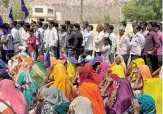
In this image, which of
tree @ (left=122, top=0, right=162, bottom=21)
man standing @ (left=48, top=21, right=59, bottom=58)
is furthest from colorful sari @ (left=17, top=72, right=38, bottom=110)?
tree @ (left=122, top=0, right=162, bottom=21)

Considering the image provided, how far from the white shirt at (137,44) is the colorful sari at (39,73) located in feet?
9.65

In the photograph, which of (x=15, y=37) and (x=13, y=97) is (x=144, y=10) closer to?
(x=15, y=37)

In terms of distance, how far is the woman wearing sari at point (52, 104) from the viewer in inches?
229

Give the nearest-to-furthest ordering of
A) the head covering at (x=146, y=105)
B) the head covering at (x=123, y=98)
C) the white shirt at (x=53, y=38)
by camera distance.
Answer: the head covering at (x=146, y=105)
the head covering at (x=123, y=98)
the white shirt at (x=53, y=38)

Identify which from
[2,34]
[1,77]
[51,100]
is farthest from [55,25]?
[51,100]

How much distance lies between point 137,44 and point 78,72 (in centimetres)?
352

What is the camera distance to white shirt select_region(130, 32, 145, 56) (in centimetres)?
1142

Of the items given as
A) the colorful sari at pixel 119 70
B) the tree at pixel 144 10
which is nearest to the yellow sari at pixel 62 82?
the colorful sari at pixel 119 70

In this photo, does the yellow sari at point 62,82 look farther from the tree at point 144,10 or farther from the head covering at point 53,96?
the tree at point 144,10

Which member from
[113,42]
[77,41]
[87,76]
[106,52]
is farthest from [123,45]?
[87,76]

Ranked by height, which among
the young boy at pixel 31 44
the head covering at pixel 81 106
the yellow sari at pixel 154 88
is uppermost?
the head covering at pixel 81 106

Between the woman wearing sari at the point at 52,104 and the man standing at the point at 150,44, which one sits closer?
the woman wearing sari at the point at 52,104

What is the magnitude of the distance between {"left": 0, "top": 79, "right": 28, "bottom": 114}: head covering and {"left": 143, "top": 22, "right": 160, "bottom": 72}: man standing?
5.47 m

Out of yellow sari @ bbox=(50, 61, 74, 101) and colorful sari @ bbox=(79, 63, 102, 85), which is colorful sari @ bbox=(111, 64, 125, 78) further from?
yellow sari @ bbox=(50, 61, 74, 101)
